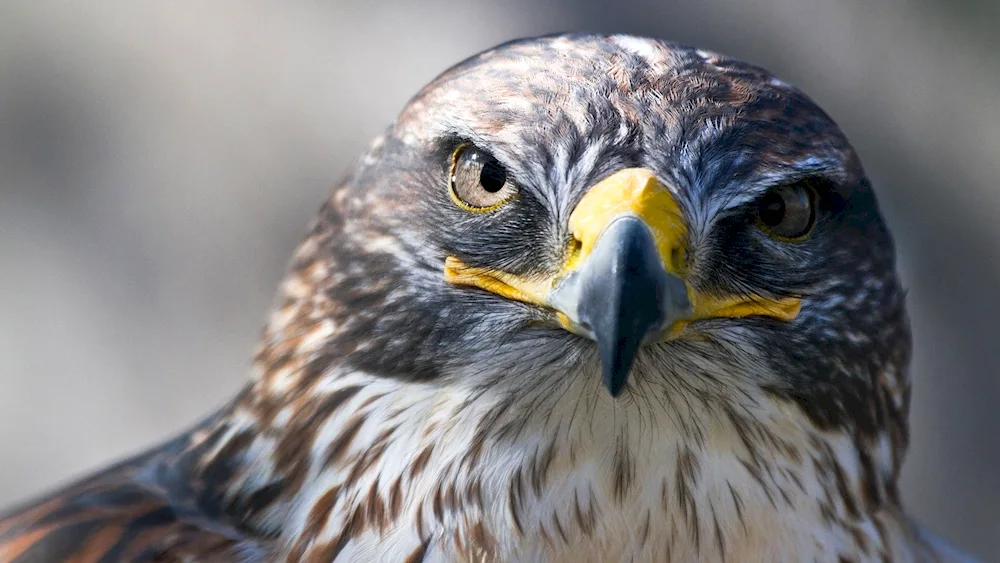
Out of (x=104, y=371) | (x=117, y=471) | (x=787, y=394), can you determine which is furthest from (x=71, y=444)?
(x=787, y=394)

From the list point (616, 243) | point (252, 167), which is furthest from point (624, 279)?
point (252, 167)

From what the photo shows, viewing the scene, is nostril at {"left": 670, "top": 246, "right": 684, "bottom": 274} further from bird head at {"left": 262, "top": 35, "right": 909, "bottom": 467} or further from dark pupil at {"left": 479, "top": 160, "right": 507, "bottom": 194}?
dark pupil at {"left": 479, "top": 160, "right": 507, "bottom": 194}

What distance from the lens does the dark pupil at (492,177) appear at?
1454 millimetres

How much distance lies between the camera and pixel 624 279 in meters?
1.27

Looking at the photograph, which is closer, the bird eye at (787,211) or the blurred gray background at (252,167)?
the bird eye at (787,211)

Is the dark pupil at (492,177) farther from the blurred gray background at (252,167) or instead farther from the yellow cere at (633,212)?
the blurred gray background at (252,167)

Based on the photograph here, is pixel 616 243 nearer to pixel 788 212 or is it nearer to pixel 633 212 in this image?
pixel 633 212

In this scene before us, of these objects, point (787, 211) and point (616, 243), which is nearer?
point (616, 243)

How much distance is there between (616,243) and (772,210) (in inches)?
11.1

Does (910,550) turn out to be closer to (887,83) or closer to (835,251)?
(835,251)

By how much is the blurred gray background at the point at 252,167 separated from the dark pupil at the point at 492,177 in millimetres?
2110

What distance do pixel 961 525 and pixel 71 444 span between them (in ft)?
9.38

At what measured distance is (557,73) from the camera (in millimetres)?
1490

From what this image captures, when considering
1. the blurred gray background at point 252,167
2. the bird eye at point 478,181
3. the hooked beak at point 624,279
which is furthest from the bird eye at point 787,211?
the blurred gray background at point 252,167
